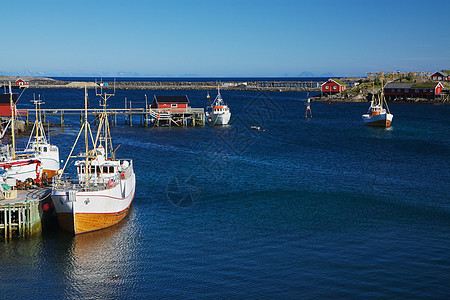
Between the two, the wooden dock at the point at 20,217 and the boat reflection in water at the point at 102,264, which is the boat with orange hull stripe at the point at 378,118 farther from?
the wooden dock at the point at 20,217

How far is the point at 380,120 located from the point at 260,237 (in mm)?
61394

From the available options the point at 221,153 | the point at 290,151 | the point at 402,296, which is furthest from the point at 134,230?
the point at 290,151

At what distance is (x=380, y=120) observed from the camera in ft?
277

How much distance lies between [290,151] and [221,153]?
8.65 metres

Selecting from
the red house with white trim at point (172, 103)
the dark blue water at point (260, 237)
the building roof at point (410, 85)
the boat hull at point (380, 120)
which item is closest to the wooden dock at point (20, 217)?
the dark blue water at point (260, 237)

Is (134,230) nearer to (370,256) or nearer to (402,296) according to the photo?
(370,256)

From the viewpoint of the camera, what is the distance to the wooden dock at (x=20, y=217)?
2844 centimetres

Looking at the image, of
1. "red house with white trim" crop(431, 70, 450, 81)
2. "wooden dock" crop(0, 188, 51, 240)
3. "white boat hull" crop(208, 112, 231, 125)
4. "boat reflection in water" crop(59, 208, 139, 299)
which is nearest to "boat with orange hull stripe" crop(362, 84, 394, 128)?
"white boat hull" crop(208, 112, 231, 125)

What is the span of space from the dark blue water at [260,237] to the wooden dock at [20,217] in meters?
0.92

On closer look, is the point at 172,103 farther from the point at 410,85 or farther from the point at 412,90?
the point at 410,85

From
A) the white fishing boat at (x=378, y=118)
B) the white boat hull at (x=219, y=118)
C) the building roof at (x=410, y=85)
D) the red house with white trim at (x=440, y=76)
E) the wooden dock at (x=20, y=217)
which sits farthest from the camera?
the red house with white trim at (x=440, y=76)

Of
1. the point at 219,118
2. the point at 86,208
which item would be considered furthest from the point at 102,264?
the point at 219,118

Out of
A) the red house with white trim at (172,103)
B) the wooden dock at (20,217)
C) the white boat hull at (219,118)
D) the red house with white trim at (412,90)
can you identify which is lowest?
the wooden dock at (20,217)

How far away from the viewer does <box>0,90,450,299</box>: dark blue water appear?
23.4m
